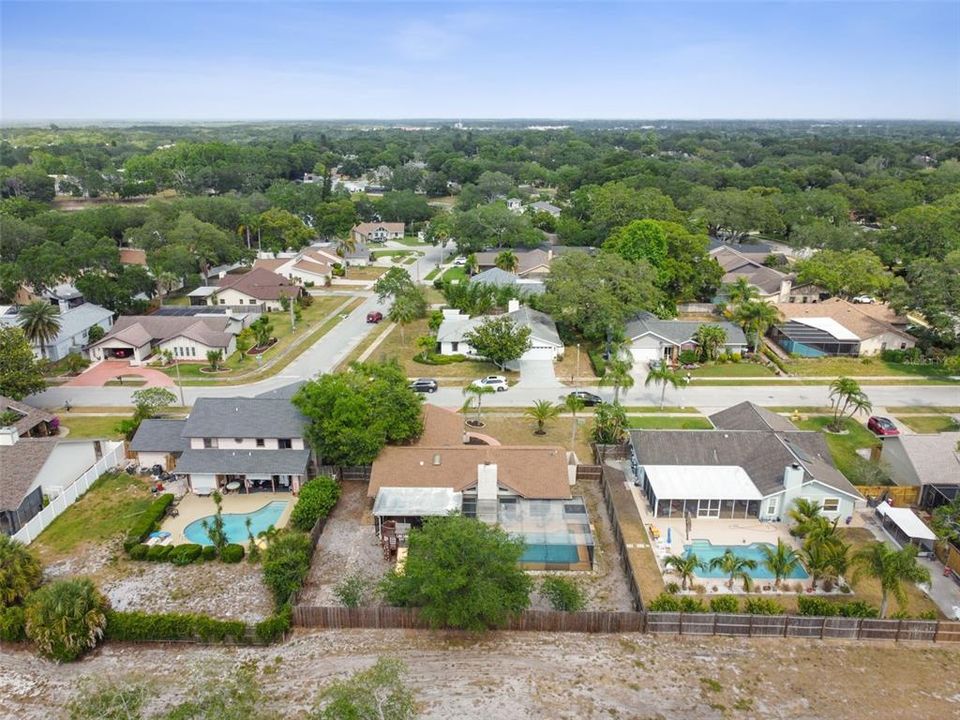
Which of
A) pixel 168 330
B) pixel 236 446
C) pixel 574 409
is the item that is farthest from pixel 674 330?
pixel 168 330

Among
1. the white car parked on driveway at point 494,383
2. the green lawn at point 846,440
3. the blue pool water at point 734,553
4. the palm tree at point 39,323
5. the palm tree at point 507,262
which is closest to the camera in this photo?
the blue pool water at point 734,553

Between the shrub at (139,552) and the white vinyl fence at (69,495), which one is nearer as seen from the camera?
the shrub at (139,552)

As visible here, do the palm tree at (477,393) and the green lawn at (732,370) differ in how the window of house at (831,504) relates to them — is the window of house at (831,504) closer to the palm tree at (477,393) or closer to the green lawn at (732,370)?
the palm tree at (477,393)

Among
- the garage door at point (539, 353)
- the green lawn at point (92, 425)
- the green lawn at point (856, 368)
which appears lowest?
the green lawn at point (92, 425)

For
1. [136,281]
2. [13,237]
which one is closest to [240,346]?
[136,281]

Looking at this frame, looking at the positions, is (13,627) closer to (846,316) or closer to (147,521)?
(147,521)

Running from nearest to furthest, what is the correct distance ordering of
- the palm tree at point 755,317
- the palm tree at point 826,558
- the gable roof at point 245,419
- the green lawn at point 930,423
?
the palm tree at point 826,558, the gable roof at point 245,419, the green lawn at point 930,423, the palm tree at point 755,317

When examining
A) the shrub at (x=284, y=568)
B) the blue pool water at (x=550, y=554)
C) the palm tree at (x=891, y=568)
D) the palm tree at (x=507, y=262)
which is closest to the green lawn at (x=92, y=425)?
the shrub at (x=284, y=568)
